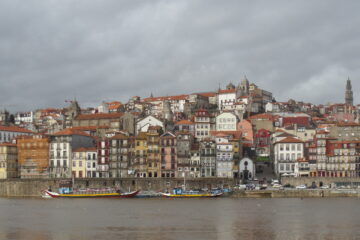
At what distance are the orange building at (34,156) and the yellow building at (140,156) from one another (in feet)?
61.4

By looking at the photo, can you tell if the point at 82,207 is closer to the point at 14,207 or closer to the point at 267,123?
the point at 14,207

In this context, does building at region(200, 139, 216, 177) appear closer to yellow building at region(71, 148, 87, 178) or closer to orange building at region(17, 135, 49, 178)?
yellow building at region(71, 148, 87, 178)

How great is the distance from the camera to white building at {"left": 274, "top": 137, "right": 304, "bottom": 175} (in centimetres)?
12262

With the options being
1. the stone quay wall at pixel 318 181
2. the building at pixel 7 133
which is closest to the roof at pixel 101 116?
the building at pixel 7 133

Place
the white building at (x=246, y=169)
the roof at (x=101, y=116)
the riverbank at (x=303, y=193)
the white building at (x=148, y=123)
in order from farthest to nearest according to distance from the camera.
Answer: the roof at (x=101, y=116)
the white building at (x=148, y=123)
the white building at (x=246, y=169)
the riverbank at (x=303, y=193)

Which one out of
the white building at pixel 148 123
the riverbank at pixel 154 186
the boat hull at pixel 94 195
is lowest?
the boat hull at pixel 94 195

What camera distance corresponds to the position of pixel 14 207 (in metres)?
90.1

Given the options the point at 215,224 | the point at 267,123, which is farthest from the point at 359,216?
the point at 267,123

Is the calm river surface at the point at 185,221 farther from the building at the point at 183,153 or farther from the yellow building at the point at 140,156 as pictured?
the yellow building at the point at 140,156

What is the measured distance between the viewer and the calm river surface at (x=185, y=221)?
56.3 m

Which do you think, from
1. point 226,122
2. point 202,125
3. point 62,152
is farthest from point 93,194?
point 226,122

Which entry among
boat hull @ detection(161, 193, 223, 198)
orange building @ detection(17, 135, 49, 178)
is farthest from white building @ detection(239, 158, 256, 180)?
orange building @ detection(17, 135, 49, 178)

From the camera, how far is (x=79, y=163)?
5064 inches

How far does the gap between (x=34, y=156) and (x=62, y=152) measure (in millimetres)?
6156
